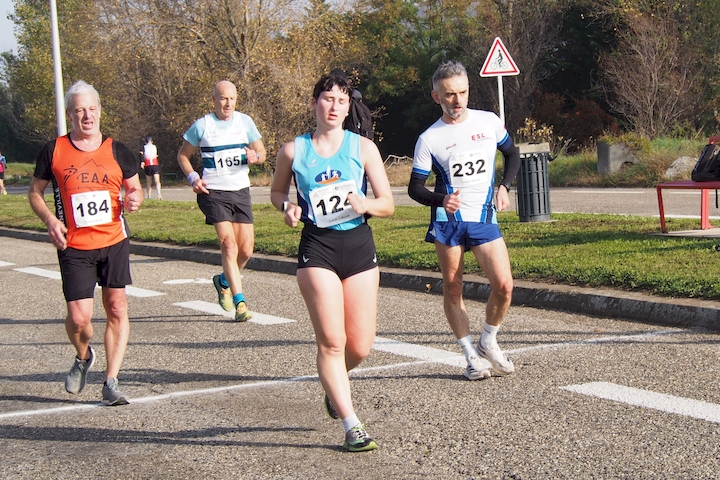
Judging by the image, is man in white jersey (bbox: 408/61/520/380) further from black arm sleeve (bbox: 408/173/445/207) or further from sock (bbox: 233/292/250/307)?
sock (bbox: 233/292/250/307)

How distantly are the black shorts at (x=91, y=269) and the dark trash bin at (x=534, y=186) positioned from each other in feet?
29.7

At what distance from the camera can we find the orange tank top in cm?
590

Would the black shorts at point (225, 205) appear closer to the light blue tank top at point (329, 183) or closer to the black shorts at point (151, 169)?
the light blue tank top at point (329, 183)

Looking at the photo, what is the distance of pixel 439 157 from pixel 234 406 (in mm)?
1946

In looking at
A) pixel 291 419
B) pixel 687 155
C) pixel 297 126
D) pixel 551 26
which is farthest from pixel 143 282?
pixel 551 26

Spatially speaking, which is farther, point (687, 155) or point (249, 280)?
point (687, 155)

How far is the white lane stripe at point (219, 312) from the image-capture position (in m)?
8.75

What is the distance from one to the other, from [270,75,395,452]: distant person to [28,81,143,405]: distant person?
4.97 feet

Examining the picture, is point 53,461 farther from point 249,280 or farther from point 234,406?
point 249,280

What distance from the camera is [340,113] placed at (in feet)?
15.9

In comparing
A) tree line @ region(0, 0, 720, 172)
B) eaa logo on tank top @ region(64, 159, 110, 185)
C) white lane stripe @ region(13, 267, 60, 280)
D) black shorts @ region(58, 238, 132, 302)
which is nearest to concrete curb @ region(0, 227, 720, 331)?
black shorts @ region(58, 238, 132, 302)

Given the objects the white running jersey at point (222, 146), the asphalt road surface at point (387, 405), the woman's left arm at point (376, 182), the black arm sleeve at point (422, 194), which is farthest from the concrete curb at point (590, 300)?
the woman's left arm at point (376, 182)

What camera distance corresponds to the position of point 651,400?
5379 millimetres

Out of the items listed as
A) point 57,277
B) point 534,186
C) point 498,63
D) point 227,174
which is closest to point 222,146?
point 227,174
